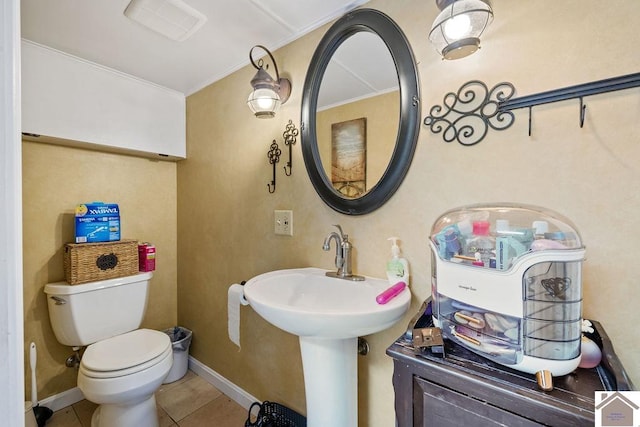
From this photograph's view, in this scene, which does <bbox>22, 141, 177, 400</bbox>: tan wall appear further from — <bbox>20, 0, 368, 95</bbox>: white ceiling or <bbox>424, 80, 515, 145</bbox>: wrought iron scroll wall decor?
<bbox>424, 80, 515, 145</bbox>: wrought iron scroll wall decor

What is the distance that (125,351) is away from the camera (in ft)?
4.60

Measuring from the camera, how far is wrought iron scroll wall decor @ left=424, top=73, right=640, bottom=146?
0.73 m

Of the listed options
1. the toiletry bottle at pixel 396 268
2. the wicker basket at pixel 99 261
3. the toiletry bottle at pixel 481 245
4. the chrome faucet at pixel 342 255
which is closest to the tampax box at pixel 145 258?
the wicker basket at pixel 99 261

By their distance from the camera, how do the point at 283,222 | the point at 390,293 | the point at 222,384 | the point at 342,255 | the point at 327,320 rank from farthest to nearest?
the point at 222,384, the point at 283,222, the point at 342,255, the point at 390,293, the point at 327,320

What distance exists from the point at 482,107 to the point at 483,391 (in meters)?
0.80

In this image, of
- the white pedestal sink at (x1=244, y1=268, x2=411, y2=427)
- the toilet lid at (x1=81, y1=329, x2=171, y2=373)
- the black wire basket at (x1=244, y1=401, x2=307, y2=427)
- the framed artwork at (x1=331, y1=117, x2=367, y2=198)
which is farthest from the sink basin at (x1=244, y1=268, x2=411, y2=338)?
the toilet lid at (x1=81, y1=329, x2=171, y2=373)

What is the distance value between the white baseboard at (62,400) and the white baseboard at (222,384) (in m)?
0.64

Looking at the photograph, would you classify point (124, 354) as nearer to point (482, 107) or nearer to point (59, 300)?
point (59, 300)

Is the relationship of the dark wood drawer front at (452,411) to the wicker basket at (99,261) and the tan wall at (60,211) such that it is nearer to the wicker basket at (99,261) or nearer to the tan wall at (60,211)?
the wicker basket at (99,261)

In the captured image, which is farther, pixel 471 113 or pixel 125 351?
pixel 125 351

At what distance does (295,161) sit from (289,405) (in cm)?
126

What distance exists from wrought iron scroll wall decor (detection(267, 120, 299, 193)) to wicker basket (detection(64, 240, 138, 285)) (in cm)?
101

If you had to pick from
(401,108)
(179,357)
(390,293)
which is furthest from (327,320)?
(179,357)

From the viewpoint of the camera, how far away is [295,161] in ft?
4.48
